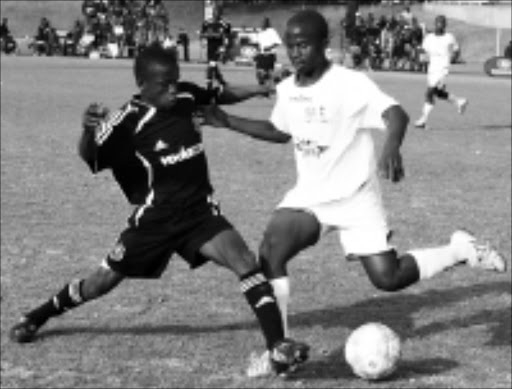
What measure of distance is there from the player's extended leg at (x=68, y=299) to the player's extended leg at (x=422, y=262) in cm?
152

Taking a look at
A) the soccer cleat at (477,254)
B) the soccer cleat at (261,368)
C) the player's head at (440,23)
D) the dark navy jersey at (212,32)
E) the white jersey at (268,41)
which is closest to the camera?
the soccer cleat at (261,368)

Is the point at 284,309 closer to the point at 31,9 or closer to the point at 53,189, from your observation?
the point at 53,189

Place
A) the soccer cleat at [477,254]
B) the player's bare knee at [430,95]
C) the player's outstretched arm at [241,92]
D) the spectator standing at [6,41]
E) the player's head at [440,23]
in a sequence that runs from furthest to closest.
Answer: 1. the spectator standing at [6,41]
2. the player's bare knee at [430,95]
3. the player's head at [440,23]
4. the soccer cleat at [477,254]
5. the player's outstretched arm at [241,92]

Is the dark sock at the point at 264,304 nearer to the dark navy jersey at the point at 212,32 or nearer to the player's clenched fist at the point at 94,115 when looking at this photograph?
the player's clenched fist at the point at 94,115

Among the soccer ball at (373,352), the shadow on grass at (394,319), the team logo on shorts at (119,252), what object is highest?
the team logo on shorts at (119,252)

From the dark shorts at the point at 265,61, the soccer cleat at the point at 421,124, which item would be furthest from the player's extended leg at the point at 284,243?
the dark shorts at the point at 265,61

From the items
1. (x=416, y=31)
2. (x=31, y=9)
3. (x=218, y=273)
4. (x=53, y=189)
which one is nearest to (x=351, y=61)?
(x=416, y=31)

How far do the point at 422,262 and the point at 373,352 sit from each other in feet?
3.18

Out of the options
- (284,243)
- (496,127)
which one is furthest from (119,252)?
(496,127)

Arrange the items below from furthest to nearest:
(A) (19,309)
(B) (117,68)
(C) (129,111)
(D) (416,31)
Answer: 1. (D) (416,31)
2. (B) (117,68)
3. (A) (19,309)
4. (C) (129,111)

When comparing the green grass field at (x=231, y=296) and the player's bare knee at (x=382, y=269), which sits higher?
the player's bare knee at (x=382, y=269)

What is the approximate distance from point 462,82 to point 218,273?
3012cm

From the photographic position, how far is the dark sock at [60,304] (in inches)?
269

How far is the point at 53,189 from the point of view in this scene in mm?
12703
